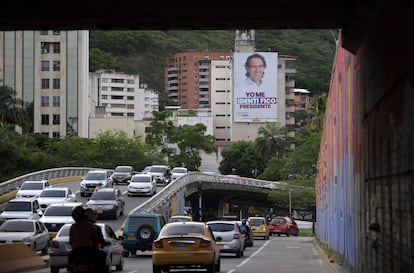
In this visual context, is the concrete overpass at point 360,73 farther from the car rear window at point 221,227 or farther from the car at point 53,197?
the car at point 53,197

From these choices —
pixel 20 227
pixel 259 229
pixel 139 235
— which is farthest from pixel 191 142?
pixel 20 227

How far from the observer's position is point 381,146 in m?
16.0

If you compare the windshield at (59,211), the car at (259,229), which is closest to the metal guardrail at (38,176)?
the car at (259,229)

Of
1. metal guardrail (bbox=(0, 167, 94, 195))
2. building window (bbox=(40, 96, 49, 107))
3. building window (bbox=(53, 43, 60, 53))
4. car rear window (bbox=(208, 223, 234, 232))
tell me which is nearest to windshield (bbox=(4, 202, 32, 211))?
car rear window (bbox=(208, 223, 234, 232))

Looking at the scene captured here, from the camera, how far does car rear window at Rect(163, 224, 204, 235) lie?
25938mm

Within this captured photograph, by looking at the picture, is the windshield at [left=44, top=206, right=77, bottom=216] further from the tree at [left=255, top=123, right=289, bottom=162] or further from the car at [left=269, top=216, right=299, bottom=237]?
the tree at [left=255, top=123, right=289, bottom=162]

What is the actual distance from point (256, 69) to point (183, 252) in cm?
15663

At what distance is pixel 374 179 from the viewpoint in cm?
1744

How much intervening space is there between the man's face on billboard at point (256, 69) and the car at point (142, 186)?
11184 cm

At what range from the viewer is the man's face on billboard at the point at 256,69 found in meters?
180

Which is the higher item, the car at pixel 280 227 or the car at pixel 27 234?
the car at pixel 27 234

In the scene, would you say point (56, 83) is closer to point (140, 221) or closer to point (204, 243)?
point (140, 221)
